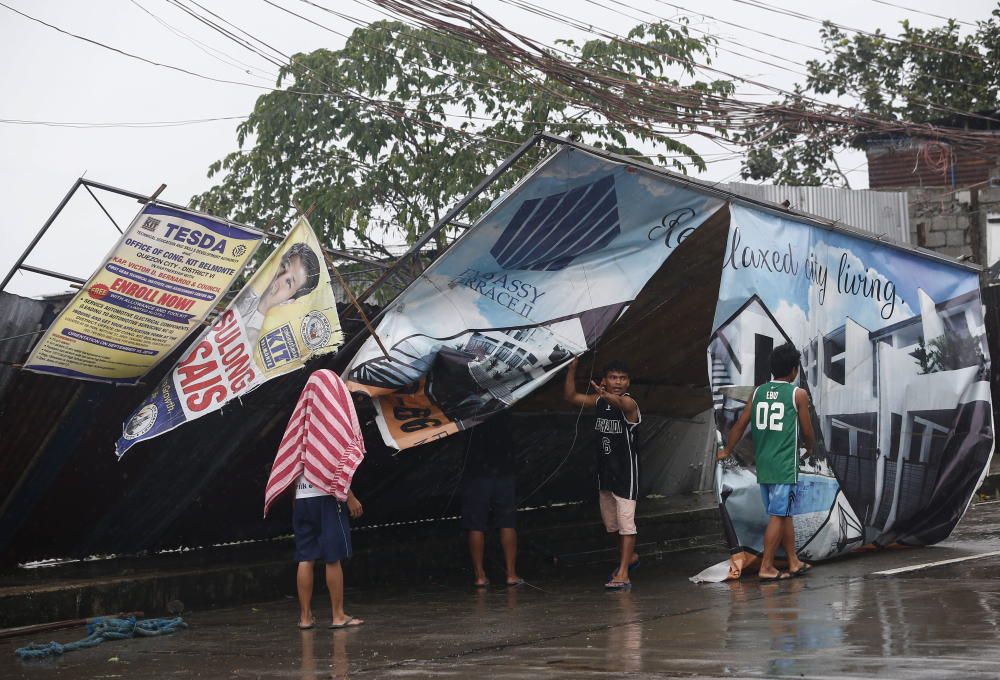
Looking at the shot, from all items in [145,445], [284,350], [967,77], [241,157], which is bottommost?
[145,445]

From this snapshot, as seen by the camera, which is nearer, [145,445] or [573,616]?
[573,616]

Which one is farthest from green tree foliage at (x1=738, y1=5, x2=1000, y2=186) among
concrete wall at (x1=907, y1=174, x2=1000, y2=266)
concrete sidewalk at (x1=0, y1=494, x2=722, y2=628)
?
concrete sidewalk at (x1=0, y1=494, x2=722, y2=628)

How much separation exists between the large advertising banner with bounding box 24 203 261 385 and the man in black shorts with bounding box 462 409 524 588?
2.42m

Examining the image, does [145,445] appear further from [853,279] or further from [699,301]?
[853,279]

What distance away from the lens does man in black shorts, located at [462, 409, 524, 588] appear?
8.91 m

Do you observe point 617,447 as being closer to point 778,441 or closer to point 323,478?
point 778,441

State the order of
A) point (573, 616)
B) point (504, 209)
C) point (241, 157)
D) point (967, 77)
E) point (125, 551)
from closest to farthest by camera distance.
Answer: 1. point (573, 616)
2. point (504, 209)
3. point (125, 551)
4. point (241, 157)
5. point (967, 77)

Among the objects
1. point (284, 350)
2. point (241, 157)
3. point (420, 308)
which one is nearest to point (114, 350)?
point (284, 350)

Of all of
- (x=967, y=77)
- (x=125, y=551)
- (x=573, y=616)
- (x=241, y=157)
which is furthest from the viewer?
(x=967, y=77)

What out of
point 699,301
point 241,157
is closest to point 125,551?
point 699,301

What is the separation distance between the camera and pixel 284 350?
298 inches

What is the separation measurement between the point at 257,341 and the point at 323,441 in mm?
856

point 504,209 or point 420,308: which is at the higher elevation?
point 504,209

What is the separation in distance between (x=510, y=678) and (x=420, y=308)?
11.5ft
